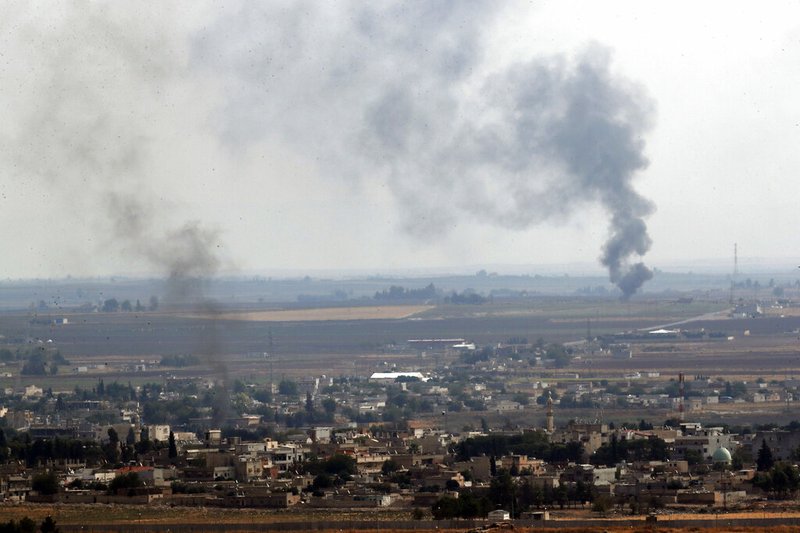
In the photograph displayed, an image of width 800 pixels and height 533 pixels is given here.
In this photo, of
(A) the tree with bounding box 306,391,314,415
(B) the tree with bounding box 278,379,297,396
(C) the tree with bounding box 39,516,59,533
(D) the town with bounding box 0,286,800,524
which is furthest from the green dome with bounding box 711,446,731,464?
(B) the tree with bounding box 278,379,297,396

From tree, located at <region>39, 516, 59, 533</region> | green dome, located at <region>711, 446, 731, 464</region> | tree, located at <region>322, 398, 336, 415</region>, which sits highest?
tree, located at <region>39, 516, 59, 533</region>

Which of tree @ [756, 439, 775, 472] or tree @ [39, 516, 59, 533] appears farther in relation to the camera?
tree @ [756, 439, 775, 472]

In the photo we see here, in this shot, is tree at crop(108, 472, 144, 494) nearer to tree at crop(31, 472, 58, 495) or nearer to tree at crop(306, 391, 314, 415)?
tree at crop(31, 472, 58, 495)

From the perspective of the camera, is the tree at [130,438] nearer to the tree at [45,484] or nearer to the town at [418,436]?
the town at [418,436]

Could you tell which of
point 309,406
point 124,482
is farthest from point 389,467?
point 309,406

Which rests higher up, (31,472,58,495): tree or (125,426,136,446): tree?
(31,472,58,495): tree

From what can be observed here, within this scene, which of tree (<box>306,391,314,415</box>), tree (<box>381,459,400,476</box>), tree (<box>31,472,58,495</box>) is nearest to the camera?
tree (<box>31,472,58,495</box>)

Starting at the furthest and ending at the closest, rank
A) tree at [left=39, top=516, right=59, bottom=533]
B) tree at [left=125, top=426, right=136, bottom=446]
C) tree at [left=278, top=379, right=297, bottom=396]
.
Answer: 1. tree at [left=278, top=379, right=297, bottom=396]
2. tree at [left=125, top=426, right=136, bottom=446]
3. tree at [left=39, top=516, right=59, bottom=533]
